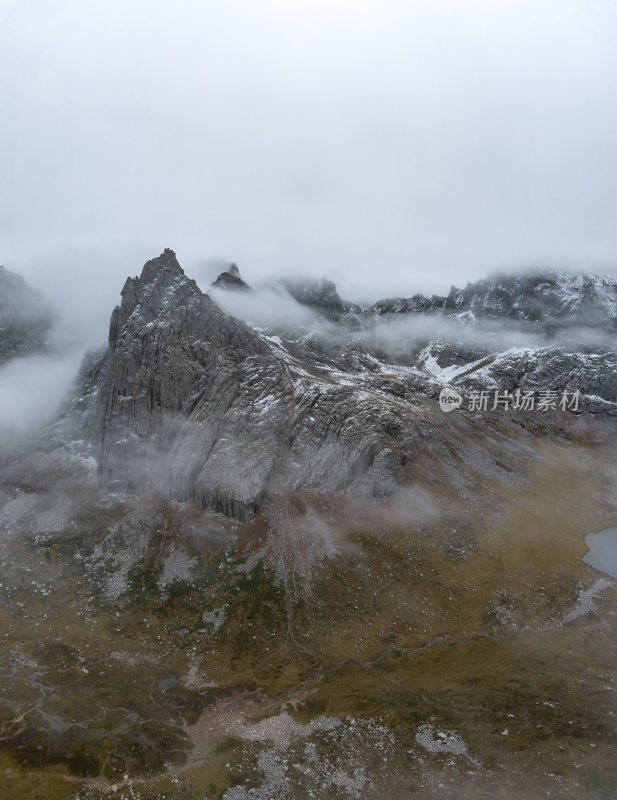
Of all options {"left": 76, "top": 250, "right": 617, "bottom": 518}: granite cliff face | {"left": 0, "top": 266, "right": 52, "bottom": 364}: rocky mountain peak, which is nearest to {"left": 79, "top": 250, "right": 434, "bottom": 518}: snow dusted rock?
{"left": 76, "top": 250, "right": 617, "bottom": 518}: granite cliff face

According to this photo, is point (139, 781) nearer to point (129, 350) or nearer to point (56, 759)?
point (56, 759)

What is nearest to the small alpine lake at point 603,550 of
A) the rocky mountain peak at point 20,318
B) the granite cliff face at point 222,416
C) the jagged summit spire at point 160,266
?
the granite cliff face at point 222,416

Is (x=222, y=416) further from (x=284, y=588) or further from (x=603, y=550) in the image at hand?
(x=603, y=550)

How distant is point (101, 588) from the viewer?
78.3m

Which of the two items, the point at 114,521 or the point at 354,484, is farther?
the point at 354,484

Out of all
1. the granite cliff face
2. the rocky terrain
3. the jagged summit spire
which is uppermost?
the jagged summit spire

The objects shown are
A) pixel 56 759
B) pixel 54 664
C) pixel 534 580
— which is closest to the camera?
pixel 56 759

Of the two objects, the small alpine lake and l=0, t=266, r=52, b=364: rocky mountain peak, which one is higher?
l=0, t=266, r=52, b=364: rocky mountain peak

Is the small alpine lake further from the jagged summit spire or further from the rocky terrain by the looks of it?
the jagged summit spire

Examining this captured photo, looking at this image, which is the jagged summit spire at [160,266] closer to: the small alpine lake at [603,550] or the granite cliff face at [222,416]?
the granite cliff face at [222,416]

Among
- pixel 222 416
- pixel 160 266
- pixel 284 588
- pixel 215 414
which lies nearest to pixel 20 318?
pixel 160 266

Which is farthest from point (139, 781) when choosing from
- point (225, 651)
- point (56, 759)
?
point (225, 651)

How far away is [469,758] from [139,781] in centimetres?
3602

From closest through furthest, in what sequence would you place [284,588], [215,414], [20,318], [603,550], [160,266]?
[284,588]
[603,550]
[215,414]
[160,266]
[20,318]
